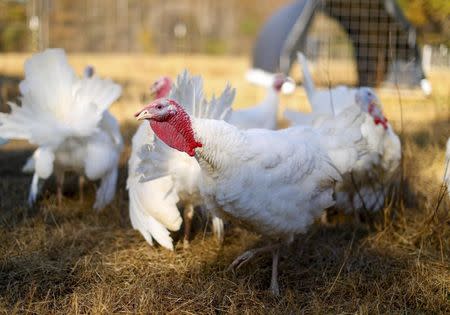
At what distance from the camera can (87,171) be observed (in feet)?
15.3

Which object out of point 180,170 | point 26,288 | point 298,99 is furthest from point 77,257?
point 298,99

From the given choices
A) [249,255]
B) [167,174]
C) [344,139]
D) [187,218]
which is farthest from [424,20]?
[249,255]

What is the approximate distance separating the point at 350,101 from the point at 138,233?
8.03 feet

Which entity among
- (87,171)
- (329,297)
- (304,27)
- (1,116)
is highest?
(304,27)

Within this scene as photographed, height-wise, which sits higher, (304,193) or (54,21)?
(54,21)

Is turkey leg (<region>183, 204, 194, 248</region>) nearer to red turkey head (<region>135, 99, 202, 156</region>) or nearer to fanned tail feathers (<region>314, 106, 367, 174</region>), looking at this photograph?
fanned tail feathers (<region>314, 106, 367, 174</region>)

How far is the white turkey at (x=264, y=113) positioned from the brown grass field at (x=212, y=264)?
1356 millimetres

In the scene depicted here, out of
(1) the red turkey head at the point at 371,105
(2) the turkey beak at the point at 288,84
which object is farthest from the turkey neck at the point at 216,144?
(2) the turkey beak at the point at 288,84

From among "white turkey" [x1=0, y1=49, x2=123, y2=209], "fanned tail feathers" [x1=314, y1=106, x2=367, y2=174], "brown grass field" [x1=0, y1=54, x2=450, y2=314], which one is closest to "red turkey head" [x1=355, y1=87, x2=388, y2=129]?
"brown grass field" [x1=0, y1=54, x2=450, y2=314]

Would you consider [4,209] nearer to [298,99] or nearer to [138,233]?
[138,233]

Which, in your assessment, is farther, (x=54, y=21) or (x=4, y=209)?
(x=54, y=21)

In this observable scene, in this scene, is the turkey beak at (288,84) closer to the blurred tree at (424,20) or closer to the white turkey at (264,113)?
the white turkey at (264,113)

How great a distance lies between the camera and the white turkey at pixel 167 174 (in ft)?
12.0

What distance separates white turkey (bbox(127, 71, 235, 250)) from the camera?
3645 millimetres
